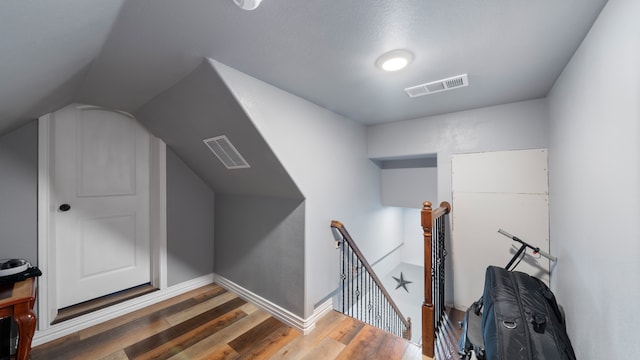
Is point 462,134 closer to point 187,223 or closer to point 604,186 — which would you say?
point 604,186

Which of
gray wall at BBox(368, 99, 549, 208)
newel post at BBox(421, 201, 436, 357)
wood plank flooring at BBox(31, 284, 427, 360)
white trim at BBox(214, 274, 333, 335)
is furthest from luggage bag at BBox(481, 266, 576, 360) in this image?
white trim at BBox(214, 274, 333, 335)

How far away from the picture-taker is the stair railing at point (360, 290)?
7.76 feet

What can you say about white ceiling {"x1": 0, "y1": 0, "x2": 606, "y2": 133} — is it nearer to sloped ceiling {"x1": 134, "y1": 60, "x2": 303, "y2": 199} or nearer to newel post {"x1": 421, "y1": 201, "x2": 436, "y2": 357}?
sloped ceiling {"x1": 134, "y1": 60, "x2": 303, "y2": 199}

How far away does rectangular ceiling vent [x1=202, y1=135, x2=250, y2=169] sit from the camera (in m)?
1.97

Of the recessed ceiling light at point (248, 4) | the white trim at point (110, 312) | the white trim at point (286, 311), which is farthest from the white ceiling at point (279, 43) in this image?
the white trim at point (286, 311)

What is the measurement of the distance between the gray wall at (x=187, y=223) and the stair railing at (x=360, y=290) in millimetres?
1642

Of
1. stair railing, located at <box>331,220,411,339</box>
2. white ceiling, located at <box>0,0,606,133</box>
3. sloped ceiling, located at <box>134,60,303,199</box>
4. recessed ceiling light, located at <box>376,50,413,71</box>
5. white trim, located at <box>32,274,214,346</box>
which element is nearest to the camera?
white ceiling, located at <box>0,0,606,133</box>

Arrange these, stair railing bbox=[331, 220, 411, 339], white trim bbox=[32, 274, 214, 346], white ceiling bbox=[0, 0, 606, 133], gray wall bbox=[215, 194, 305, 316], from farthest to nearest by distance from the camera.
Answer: stair railing bbox=[331, 220, 411, 339], gray wall bbox=[215, 194, 305, 316], white trim bbox=[32, 274, 214, 346], white ceiling bbox=[0, 0, 606, 133]

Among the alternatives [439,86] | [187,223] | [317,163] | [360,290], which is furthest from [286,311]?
[439,86]

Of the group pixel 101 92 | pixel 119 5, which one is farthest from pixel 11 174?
pixel 119 5

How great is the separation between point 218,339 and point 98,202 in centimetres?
172

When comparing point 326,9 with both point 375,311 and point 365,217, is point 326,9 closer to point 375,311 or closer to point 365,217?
point 365,217

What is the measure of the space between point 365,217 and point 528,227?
1.60 metres

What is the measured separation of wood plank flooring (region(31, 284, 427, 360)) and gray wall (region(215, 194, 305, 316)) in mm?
251
